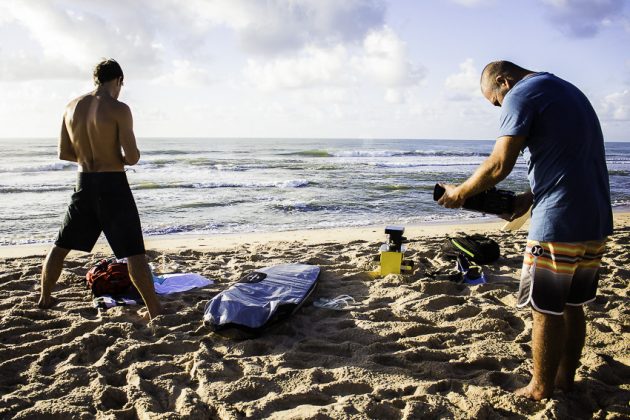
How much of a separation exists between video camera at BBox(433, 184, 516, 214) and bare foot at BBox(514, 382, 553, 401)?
1038 mm

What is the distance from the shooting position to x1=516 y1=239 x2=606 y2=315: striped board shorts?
7.84 ft

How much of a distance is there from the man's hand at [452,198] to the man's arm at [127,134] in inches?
95.1

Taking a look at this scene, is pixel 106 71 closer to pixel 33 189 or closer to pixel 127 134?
pixel 127 134

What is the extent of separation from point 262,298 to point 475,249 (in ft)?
9.39

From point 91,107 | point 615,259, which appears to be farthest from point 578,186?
point 615,259

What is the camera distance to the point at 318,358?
3.29m

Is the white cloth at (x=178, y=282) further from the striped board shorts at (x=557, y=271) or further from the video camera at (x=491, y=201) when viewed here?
the striped board shorts at (x=557, y=271)

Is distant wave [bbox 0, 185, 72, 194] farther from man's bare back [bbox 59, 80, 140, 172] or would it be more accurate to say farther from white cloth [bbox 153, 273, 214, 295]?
man's bare back [bbox 59, 80, 140, 172]

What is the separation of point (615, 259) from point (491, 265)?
1.56 metres

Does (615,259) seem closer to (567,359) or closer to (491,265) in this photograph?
(491,265)

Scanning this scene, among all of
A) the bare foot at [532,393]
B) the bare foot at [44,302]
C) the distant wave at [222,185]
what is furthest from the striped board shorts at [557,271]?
the distant wave at [222,185]

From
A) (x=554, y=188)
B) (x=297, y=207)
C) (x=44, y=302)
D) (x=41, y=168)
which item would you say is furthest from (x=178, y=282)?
(x=41, y=168)

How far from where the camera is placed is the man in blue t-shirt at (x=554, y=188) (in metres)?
2.34

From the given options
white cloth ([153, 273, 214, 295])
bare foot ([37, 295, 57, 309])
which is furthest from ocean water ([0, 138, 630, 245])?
bare foot ([37, 295, 57, 309])
